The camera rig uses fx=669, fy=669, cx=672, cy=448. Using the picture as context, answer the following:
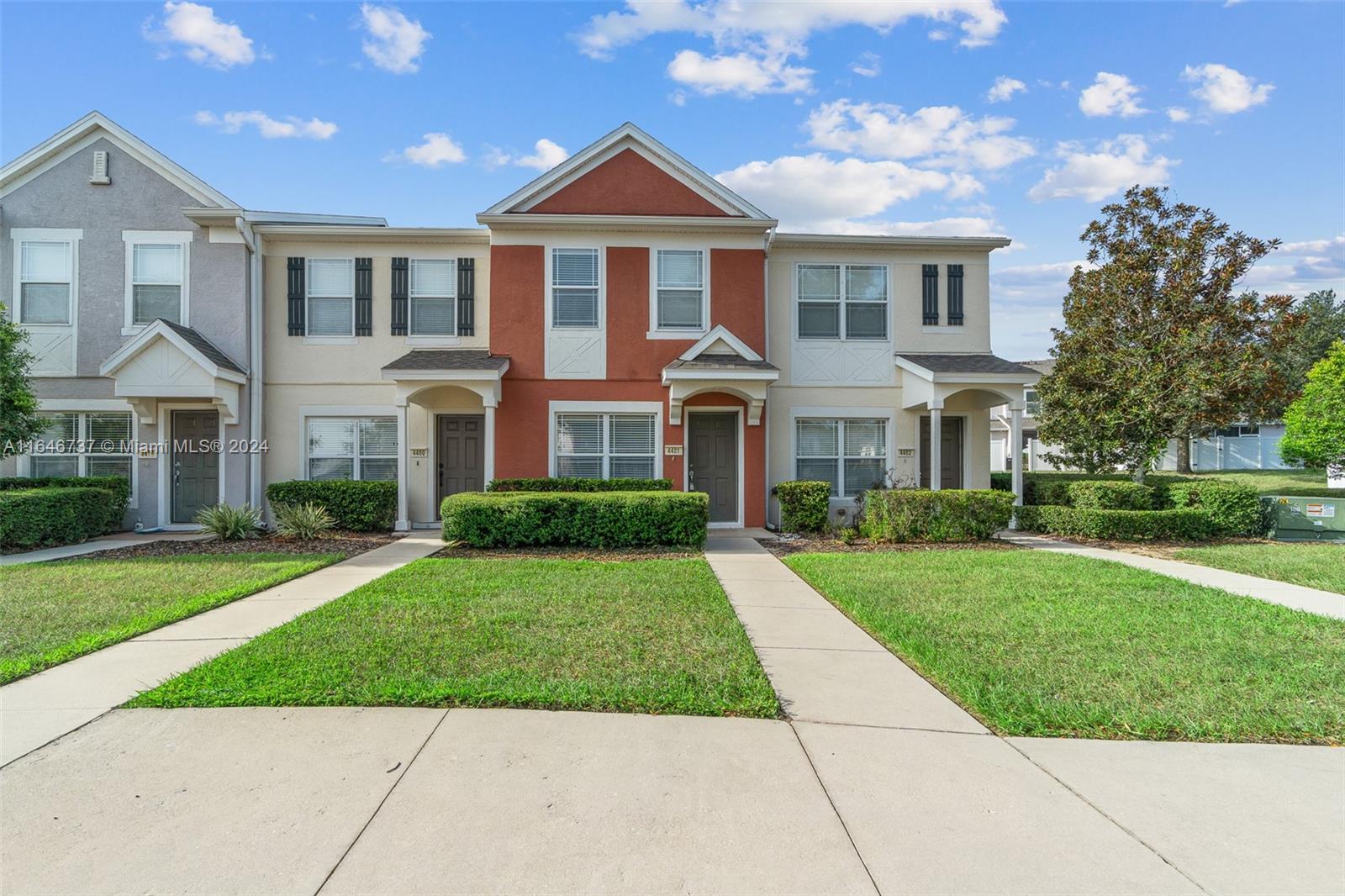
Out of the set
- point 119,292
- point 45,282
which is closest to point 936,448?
point 119,292

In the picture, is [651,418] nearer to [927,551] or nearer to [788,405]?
[788,405]

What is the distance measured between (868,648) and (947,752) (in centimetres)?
190

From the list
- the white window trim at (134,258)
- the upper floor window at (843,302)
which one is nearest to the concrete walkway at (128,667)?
the white window trim at (134,258)

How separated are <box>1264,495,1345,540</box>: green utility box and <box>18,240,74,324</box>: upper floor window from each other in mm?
23681

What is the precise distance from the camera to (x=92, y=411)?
13523mm

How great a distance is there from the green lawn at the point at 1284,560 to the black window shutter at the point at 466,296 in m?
13.4

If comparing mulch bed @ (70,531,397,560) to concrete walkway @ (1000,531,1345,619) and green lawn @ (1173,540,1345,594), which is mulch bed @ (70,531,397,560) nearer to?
concrete walkway @ (1000,531,1345,619)

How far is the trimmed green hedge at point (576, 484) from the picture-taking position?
506 inches

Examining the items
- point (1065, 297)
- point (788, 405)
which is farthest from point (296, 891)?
point (1065, 297)

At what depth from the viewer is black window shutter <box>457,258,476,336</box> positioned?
14148mm

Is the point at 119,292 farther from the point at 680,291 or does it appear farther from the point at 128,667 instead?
the point at 128,667

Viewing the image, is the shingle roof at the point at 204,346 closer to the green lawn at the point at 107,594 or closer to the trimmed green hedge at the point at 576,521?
the green lawn at the point at 107,594

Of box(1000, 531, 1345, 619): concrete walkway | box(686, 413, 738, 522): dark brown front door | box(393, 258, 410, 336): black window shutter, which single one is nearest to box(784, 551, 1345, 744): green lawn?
box(1000, 531, 1345, 619): concrete walkway

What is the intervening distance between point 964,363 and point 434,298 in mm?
11266
